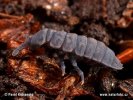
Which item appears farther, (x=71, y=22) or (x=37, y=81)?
(x=71, y=22)

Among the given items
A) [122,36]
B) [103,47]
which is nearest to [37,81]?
[103,47]

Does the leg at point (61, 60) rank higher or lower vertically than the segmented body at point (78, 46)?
lower

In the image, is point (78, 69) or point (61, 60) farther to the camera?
point (61, 60)

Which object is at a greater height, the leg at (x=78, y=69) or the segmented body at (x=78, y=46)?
the segmented body at (x=78, y=46)

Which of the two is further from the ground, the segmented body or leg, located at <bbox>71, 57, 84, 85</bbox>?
the segmented body

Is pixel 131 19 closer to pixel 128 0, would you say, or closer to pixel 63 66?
pixel 128 0

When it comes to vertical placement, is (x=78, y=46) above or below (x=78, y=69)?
above

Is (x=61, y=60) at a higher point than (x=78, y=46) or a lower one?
lower

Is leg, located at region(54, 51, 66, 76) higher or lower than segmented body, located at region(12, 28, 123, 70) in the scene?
lower
